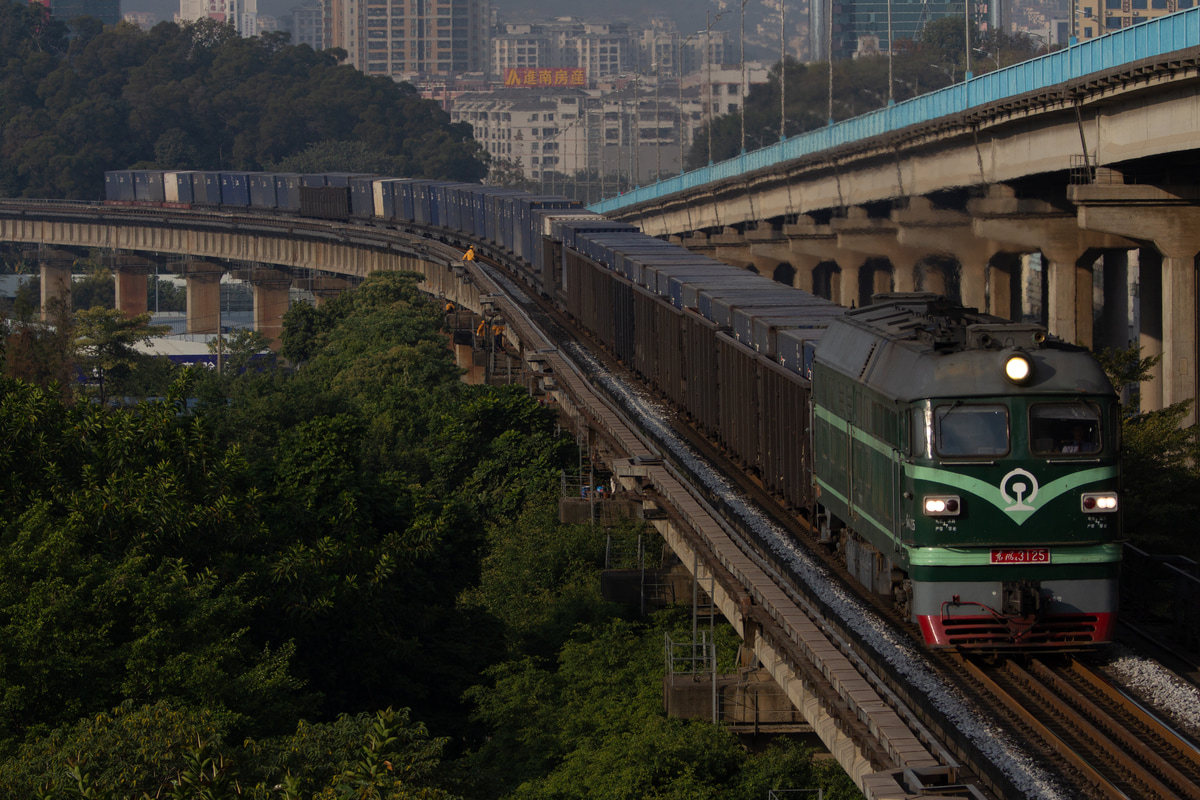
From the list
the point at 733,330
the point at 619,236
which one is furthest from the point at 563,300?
the point at 733,330

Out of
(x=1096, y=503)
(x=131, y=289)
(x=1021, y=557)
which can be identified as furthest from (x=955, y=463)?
(x=131, y=289)

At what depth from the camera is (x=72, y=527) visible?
91.1 feet

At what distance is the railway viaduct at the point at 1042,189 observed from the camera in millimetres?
39875

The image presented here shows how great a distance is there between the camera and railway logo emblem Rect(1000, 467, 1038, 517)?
18812mm

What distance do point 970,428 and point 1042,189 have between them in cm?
3546

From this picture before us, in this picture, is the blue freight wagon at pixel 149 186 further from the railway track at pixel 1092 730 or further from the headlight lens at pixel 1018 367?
the railway track at pixel 1092 730

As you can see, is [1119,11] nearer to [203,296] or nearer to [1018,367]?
[203,296]

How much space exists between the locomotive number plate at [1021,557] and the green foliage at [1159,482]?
894 centimetres

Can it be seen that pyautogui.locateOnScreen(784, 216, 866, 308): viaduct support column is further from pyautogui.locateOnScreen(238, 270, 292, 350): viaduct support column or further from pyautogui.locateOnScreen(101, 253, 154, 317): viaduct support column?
pyautogui.locateOnScreen(101, 253, 154, 317): viaduct support column

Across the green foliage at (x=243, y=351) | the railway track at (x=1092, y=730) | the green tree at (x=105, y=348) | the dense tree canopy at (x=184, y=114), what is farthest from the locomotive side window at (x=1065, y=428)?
the dense tree canopy at (x=184, y=114)

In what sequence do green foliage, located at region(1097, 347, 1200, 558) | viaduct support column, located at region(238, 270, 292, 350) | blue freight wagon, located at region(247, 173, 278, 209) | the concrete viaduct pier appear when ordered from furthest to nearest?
blue freight wagon, located at region(247, 173, 278, 209)
viaduct support column, located at region(238, 270, 292, 350)
the concrete viaduct pier
green foliage, located at region(1097, 347, 1200, 558)

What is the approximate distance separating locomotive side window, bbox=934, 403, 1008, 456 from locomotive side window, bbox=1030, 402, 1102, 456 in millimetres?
405

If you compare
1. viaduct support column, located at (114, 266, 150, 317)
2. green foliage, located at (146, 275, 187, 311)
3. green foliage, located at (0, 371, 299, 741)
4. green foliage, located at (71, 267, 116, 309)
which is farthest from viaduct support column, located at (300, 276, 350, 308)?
green foliage, located at (0, 371, 299, 741)

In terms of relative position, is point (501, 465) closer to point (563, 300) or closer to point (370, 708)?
point (563, 300)
